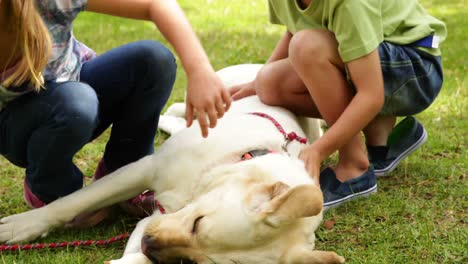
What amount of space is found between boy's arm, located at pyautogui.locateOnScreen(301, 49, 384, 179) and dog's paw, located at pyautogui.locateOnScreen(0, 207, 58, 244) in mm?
964

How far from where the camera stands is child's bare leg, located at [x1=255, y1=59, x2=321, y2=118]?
3.25m

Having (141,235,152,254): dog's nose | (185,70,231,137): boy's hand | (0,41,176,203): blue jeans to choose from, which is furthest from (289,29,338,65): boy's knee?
(141,235,152,254): dog's nose

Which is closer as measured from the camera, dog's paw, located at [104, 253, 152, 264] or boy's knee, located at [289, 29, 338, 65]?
dog's paw, located at [104, 253, 152, 264]

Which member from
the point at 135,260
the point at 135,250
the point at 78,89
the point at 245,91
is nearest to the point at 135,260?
the point at 135,260

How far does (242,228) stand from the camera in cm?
221

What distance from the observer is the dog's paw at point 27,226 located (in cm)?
268

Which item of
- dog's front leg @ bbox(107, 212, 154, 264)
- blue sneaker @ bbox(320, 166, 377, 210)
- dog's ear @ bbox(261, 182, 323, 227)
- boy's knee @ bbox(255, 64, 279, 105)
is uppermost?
dog's ear @ bbox(261, 182, 323, 227)

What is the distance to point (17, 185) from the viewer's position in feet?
10.7

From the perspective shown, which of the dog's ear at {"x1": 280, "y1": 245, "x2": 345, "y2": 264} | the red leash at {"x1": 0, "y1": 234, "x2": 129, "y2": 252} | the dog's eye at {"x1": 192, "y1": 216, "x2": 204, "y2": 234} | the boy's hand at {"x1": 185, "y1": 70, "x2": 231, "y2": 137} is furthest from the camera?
the red leash at {"x1": 0, "y1": 234, "x2": 129, "y2": 252}

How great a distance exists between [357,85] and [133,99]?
2.82ft

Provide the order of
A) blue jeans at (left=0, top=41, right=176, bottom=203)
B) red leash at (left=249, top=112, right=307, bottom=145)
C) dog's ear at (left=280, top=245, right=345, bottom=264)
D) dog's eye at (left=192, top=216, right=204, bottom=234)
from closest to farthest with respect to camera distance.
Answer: dog's ear at (left=280, top=245, right=345, bottom=264), dog's eye at (left=192, top=216, right=204, bottom=234), blue jeans at (left=0, top=41, right=176, bottom=203), red leash at (left=249, top=112, right=307, bottom=145)

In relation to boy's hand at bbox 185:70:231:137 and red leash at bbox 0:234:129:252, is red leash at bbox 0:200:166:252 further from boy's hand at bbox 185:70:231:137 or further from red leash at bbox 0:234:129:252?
boy's hand at bbox 185:70:231:137

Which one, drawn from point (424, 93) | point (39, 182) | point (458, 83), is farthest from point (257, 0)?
point (39, 182)

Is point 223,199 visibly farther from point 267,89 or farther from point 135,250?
point 267,89
